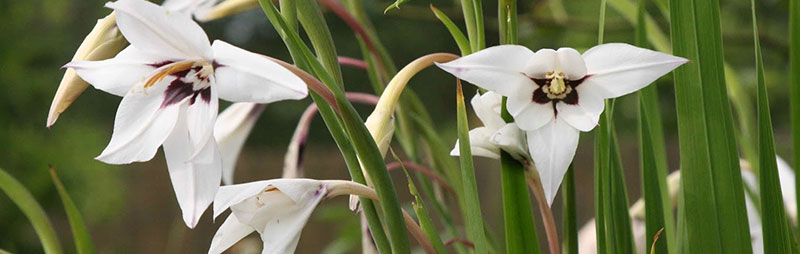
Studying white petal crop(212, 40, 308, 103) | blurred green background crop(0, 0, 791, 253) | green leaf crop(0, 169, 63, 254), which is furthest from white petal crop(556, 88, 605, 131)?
blurred green background crop(0, 0, 791, 253)

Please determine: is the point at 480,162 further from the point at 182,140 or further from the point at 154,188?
the point at 182,140

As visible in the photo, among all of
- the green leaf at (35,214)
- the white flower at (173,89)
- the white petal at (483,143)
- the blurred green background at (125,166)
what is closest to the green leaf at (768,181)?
the white petal at (483,143)

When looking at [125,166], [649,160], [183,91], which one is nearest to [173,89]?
[183,91]

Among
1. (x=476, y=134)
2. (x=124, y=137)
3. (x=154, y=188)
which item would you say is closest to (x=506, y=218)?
(x=476, y=134)

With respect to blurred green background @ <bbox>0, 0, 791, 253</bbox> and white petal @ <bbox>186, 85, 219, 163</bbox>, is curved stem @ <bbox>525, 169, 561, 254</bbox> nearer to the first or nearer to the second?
white petal @ <bbox>186, 85, 219, 163</bbox>

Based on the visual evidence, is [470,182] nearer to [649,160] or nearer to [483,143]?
[483,143]
